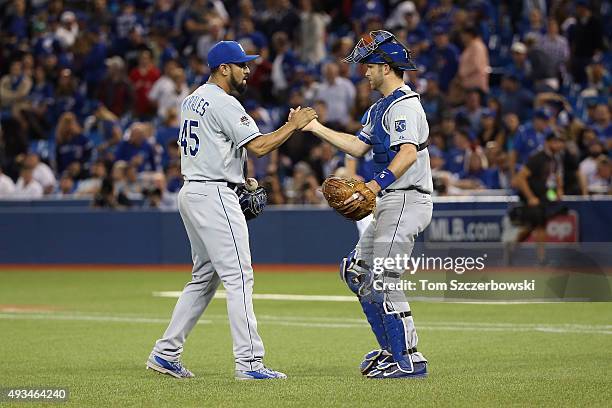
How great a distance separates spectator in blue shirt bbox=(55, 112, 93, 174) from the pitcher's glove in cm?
1493

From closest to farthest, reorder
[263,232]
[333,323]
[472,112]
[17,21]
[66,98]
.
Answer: [333,323] < [263,232] < [472,112] < [66,98] < [17,21]

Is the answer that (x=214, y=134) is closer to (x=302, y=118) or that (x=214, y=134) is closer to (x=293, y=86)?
(x=302, y=118)

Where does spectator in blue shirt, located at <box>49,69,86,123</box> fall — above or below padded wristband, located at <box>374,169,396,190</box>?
below

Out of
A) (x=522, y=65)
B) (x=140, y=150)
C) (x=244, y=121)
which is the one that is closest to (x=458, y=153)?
(x=522, y=65)

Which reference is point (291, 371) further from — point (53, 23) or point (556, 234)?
point (53, 23)

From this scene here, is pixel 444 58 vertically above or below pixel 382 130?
below

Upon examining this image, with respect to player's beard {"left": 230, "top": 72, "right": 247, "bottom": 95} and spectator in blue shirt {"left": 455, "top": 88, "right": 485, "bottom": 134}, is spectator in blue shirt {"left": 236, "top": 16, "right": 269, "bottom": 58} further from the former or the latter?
player's beard {"left": 230, "top": 72, "right": 247, "bottom": 95}

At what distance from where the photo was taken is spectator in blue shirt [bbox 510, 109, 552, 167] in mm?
18281

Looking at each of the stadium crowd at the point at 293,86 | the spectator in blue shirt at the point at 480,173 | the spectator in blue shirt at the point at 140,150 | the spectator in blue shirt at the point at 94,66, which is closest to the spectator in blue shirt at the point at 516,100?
the stadium crowd at the point at 293,86

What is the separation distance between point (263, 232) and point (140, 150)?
10.7 feet

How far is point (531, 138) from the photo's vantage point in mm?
18578

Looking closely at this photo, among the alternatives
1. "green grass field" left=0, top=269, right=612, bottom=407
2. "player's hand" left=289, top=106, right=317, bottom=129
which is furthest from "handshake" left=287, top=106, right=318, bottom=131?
"green grass field" left=0, top=269, right=612, bottom=407

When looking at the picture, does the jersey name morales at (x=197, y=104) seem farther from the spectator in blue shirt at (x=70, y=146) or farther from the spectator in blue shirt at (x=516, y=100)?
the spectator in blue shirt at (x=70, y=146)

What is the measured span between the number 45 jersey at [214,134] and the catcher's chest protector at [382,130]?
79cm
